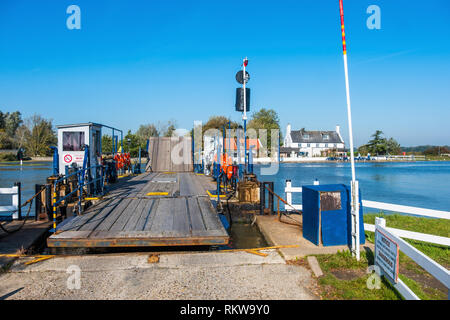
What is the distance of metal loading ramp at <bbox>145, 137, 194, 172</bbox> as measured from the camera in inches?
779

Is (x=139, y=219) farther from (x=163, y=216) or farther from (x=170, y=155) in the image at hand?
(x=170, y=155)

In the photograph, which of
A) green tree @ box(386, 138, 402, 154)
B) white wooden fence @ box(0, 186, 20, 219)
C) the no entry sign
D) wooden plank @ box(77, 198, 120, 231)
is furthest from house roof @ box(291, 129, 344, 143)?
white wooden fence @ box(0, 186, 20, 219)

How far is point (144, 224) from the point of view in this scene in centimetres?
690

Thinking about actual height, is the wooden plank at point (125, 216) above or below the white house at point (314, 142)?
below

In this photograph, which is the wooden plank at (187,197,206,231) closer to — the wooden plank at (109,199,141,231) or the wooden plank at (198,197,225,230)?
the wooden plank at (198,197,225,230)

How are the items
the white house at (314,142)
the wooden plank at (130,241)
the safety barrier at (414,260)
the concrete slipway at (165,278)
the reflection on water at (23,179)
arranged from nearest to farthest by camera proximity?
the safety barrier at (414,260), the concrete slipway at (165,278), the wooden plank at (130,241), the reflection on water at (23,179), the white house at (314,142)

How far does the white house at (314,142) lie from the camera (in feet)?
326

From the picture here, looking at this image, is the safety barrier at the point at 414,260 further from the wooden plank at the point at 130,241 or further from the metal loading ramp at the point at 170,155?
the metal loading ramp at the point at 170,155

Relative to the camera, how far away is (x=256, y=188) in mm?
9945

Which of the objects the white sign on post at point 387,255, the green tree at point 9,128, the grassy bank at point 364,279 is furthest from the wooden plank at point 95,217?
the green tree at point 9,128

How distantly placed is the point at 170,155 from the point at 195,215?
516 inches

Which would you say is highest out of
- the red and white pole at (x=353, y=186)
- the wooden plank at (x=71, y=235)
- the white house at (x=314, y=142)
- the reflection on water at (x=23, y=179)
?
the white house at (x=314, y=142)

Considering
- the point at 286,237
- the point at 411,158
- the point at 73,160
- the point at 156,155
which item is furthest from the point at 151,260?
the point at 411,158

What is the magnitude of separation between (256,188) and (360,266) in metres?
4.92
